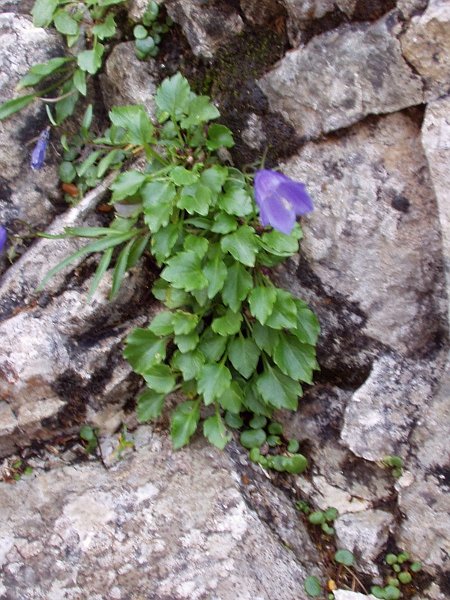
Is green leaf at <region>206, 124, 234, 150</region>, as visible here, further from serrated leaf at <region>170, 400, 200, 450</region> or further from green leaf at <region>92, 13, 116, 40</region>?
serrated leaf at <region>170, 400, 200, 450</region>

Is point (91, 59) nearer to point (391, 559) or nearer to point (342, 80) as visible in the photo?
point (342, 80)

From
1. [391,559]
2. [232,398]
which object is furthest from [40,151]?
[391,559]

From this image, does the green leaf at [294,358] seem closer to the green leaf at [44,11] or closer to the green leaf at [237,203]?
the green leaf at [237,203]

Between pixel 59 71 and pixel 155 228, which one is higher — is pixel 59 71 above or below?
above

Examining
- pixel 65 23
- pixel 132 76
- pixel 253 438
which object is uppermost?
pixel 65 23

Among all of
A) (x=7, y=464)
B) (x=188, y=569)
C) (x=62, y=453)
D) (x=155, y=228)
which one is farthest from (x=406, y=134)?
(x=7, y=464)

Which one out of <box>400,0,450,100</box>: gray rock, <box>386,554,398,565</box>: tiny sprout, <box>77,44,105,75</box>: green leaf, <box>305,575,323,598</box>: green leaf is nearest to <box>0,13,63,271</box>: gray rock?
<box>77,44,105,75</box>: green leaf

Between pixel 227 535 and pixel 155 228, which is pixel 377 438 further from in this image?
pixel 155 228
